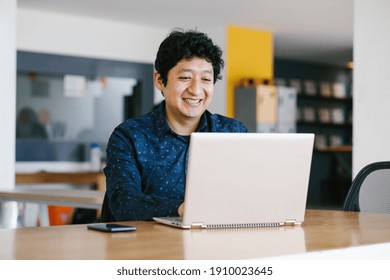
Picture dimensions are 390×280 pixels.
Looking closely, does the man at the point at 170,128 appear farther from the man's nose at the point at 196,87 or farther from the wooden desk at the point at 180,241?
the wooden desk at the point at 180,241

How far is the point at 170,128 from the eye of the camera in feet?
7.89

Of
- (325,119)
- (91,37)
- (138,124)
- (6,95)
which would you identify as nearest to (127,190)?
(138,124)

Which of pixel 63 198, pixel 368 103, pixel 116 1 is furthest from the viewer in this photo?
pixel 116 1

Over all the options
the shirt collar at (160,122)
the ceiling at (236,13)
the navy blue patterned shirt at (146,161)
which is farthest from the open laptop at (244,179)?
the ceiling at (236,13)

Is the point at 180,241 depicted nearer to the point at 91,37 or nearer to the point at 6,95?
the point at 6,95

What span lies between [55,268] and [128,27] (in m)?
7.18

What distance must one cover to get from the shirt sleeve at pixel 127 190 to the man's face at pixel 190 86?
24cm

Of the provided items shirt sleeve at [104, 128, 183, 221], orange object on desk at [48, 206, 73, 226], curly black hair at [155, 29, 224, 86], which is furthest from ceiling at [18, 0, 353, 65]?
shirt sleeve at [104, 128, 183, 221]

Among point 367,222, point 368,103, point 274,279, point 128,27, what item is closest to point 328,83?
point 128,27

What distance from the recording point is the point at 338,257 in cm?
146

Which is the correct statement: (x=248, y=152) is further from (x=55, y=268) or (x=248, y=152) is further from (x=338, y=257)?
(x=55, y=268)

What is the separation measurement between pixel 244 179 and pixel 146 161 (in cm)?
65

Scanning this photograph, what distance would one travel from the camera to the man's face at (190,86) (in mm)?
2381

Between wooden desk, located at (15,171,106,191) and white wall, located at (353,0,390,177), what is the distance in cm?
289
